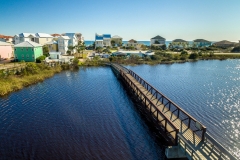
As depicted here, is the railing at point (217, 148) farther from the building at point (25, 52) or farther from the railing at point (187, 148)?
the building at point (25, 52)

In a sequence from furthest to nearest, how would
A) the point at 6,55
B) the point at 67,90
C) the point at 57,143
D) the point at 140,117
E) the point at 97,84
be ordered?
the point at 6,55 → the point at 97,84 → the point at 67,90 → the point at 140,117 → the point at 57,143

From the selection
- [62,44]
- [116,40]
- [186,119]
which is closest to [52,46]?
[62,44]

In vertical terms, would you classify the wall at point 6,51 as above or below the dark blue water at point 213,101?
above

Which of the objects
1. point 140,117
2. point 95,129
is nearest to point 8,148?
point 95,129

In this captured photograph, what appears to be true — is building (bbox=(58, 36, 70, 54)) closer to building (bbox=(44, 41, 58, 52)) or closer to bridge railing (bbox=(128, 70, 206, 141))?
building (bbox=(44, 41, 58, 52))

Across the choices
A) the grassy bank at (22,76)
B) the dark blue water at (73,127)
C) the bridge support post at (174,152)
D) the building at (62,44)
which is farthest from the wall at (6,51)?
the bridge support post at (174,152)

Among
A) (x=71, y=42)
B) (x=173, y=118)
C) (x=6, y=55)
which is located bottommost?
(x=173, y=118)

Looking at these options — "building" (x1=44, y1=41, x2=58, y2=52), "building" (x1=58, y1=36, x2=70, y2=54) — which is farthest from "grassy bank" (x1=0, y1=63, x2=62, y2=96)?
"building" (x1=44, y1=41, x2=58, y2=52)

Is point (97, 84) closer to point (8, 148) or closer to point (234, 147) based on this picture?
point (8, 148)
